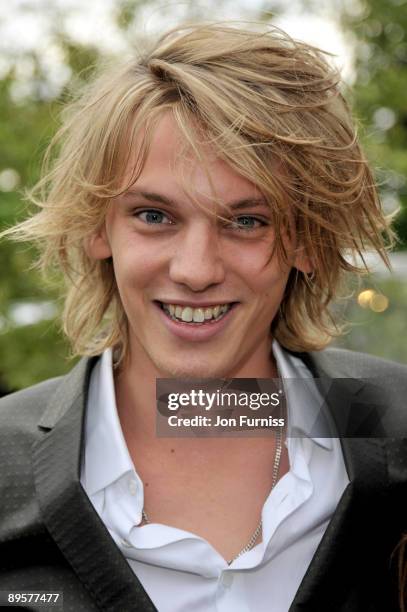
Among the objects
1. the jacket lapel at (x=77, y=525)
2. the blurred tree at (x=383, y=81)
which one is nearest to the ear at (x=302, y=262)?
the jacket lapel at (x=77, y=525)

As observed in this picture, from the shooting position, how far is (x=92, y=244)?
2508 mm

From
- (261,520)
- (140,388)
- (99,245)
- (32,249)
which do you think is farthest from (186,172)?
(32,249)

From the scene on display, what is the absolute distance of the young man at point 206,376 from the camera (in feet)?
6.89

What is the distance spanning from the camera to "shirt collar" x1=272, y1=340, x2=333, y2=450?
2.32 m

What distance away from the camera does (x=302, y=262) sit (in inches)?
98.4

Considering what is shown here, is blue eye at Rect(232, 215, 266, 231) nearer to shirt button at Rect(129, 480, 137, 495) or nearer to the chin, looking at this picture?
the chin

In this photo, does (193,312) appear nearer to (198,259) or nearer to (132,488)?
(198,259)

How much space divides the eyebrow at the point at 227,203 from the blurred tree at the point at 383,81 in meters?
2.40

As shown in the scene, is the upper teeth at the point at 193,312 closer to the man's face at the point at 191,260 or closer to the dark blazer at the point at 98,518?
the man's face at the point at 191,260

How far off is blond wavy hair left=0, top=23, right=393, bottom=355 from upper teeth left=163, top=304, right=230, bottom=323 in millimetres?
Result: 250

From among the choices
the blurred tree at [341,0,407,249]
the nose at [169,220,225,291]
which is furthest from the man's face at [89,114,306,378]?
the blurred tree at [341,0,407,249]

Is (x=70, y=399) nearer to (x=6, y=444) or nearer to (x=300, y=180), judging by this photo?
(x=6, y=444)

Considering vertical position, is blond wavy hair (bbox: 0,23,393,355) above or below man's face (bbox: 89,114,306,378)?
above

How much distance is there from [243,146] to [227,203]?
5.6 inches
